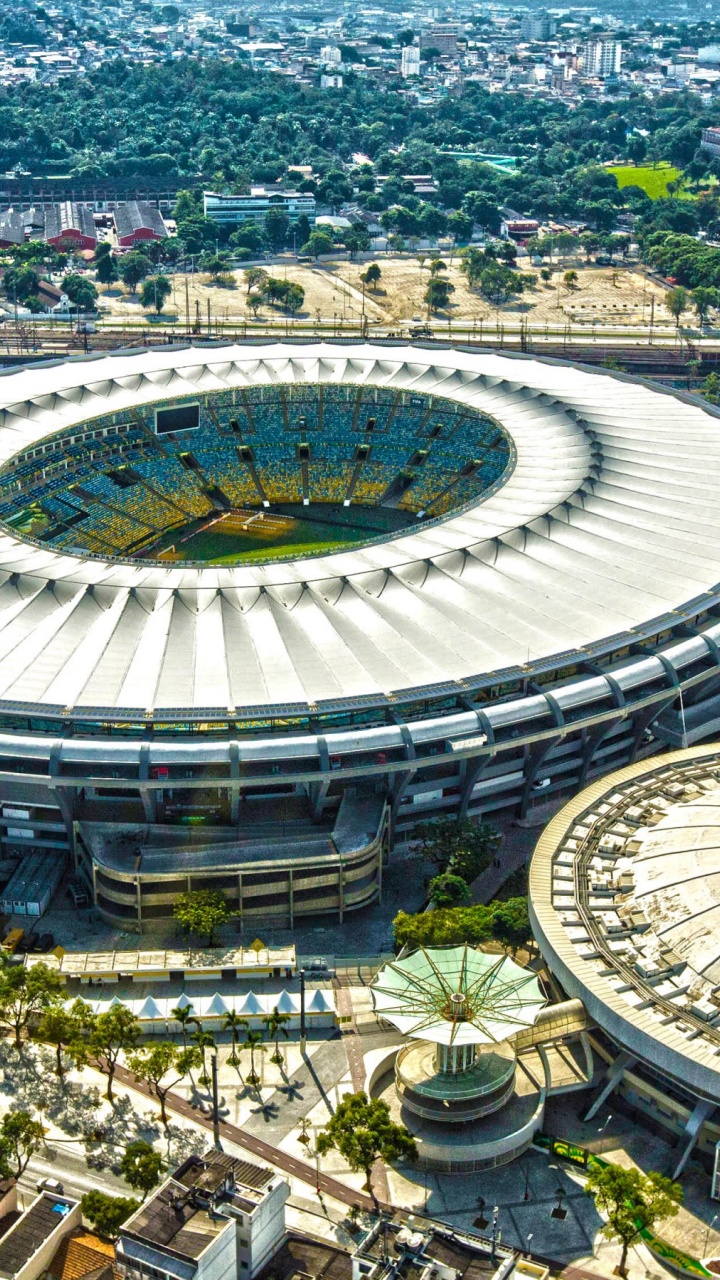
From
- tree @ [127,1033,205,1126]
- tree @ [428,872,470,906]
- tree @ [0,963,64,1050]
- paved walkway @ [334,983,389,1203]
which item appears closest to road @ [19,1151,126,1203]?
tree @ [127,1033,205,1126]

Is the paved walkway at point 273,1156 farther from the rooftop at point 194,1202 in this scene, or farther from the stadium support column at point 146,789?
the stadium support column at point 146,789

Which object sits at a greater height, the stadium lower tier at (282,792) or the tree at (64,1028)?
the stadium lower tier at (282,792)

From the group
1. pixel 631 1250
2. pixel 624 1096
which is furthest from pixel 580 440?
pixel 631 1250

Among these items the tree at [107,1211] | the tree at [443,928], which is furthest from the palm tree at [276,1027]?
the tree at [107,1211]

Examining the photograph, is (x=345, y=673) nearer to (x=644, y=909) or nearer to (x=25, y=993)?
(x=644, y=909)

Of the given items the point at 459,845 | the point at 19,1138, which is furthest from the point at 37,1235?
the point at 459,845

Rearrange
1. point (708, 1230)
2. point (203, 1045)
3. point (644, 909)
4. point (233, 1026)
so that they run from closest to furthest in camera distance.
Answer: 1. point (708, 1230)
2. point (203, 1045)
3. point (233, 1026)
4. point (644, 909)
